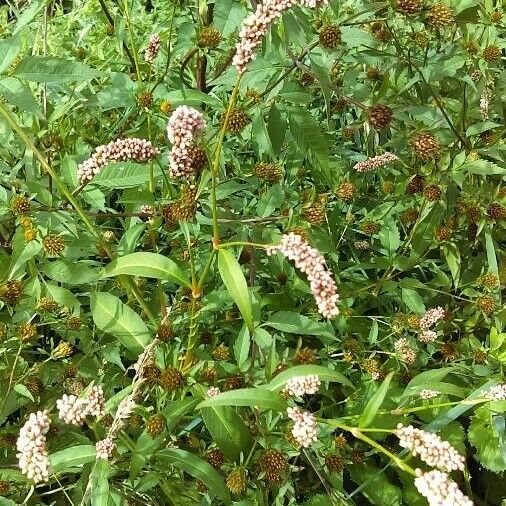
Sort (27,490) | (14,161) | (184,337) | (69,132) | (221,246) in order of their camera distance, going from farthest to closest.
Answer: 1. (69,132)
2. (14,161)
3. (184,337)
4. (27,490)
5. (221,246)

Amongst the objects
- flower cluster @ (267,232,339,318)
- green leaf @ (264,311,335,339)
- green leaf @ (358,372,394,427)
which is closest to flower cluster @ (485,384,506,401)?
green leaf @ (358,372,394,427)

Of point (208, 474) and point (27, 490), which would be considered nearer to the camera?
point (208, 474)

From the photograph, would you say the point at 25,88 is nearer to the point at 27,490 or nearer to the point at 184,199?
the point at 184,199

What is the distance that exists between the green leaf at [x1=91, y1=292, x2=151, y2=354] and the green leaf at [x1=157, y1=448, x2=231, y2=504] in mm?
265

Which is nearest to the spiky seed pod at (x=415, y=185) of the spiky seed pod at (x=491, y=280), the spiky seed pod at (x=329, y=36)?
the spiky seed pod at (x=491, y=280)

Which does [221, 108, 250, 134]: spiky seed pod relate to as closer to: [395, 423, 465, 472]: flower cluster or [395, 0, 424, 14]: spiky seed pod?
[395, 0, 424, 14]: spiky seed pod

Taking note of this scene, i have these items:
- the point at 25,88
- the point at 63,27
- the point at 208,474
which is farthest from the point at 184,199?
the point at 63,27

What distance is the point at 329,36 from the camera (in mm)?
Result: 1845

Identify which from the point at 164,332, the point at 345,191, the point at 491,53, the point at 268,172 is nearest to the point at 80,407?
the point at 164,332

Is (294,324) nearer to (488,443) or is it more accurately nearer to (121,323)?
(121,323)

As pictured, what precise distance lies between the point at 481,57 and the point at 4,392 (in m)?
1.76

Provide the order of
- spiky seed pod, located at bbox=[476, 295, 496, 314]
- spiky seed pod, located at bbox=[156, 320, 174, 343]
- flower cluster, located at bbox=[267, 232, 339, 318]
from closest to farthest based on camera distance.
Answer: flower cluster, located at bbox=[267, 232, 339, 318]
spiky seed pod, located at bbox=[156, 320, 174, 343]
spiky seed pod, located at bbox=[476, 295, 496, 314]

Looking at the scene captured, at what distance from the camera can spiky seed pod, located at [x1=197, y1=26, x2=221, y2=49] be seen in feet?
6.29

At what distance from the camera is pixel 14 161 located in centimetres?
217
